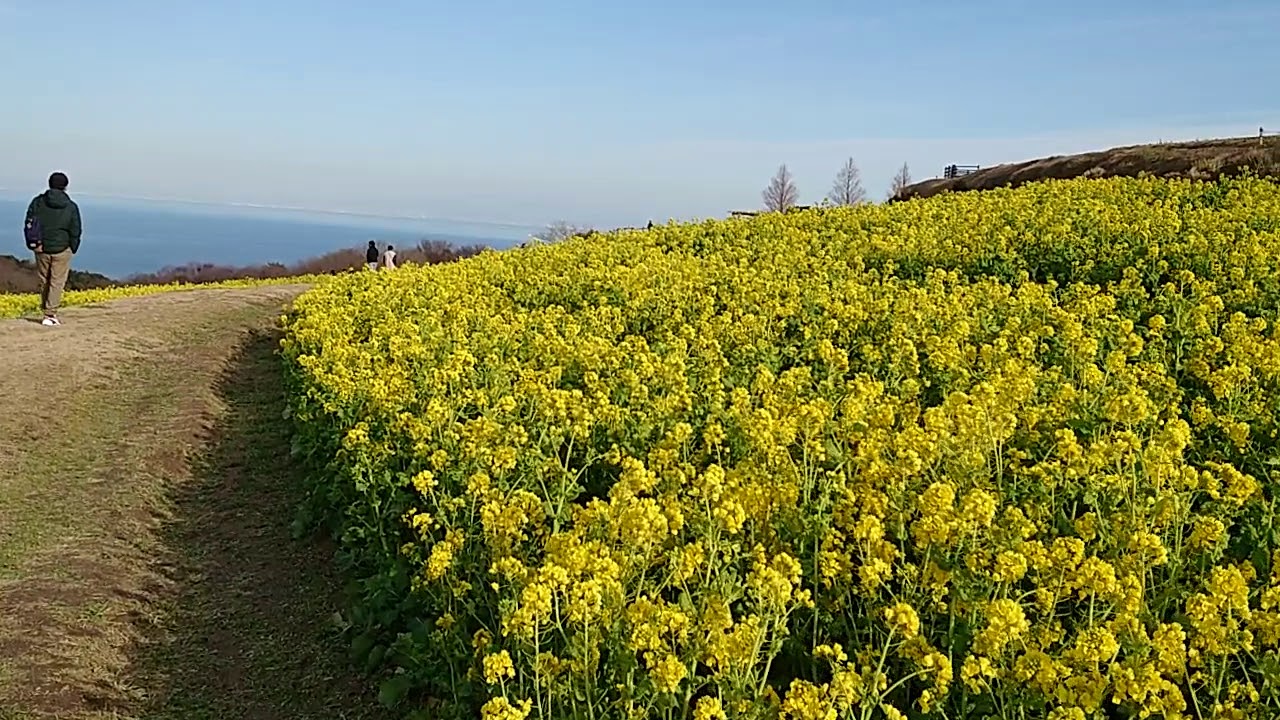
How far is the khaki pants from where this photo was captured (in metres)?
12.4

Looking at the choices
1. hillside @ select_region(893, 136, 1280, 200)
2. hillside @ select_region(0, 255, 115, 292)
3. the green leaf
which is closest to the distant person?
the green leaf

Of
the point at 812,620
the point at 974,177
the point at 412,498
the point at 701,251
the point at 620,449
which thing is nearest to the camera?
the point at 812,620

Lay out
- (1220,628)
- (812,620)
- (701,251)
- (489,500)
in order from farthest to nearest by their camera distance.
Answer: (701,251)
(489,500)
(812,620)
(1220,628)

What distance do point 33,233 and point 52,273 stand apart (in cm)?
49

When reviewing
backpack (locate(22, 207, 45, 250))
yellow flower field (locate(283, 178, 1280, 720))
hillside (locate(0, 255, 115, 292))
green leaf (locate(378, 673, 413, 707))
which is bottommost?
green leaf (locate(378, 673, 413, 707))

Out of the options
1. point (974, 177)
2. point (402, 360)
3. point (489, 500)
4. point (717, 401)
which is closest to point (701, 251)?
point (402, 360)

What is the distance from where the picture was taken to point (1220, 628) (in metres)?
2.67

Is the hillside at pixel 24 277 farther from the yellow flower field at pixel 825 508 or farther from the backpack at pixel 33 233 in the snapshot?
the yellow flower field at pixel 825 508

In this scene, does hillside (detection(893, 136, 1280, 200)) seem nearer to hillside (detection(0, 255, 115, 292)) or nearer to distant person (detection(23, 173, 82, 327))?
distant person (detection(23, 173, 82, 327))

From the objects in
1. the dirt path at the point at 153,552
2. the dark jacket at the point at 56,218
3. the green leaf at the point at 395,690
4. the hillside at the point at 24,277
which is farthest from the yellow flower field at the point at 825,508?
the hillside at the point at 24,277

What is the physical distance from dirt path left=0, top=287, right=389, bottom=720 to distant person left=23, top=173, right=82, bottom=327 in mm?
1246

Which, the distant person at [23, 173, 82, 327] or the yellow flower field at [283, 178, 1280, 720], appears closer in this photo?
the yellow flower field at [283, 178, 1280, 720]

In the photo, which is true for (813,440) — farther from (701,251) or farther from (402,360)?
(701,251)

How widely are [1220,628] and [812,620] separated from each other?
1.09 meters
